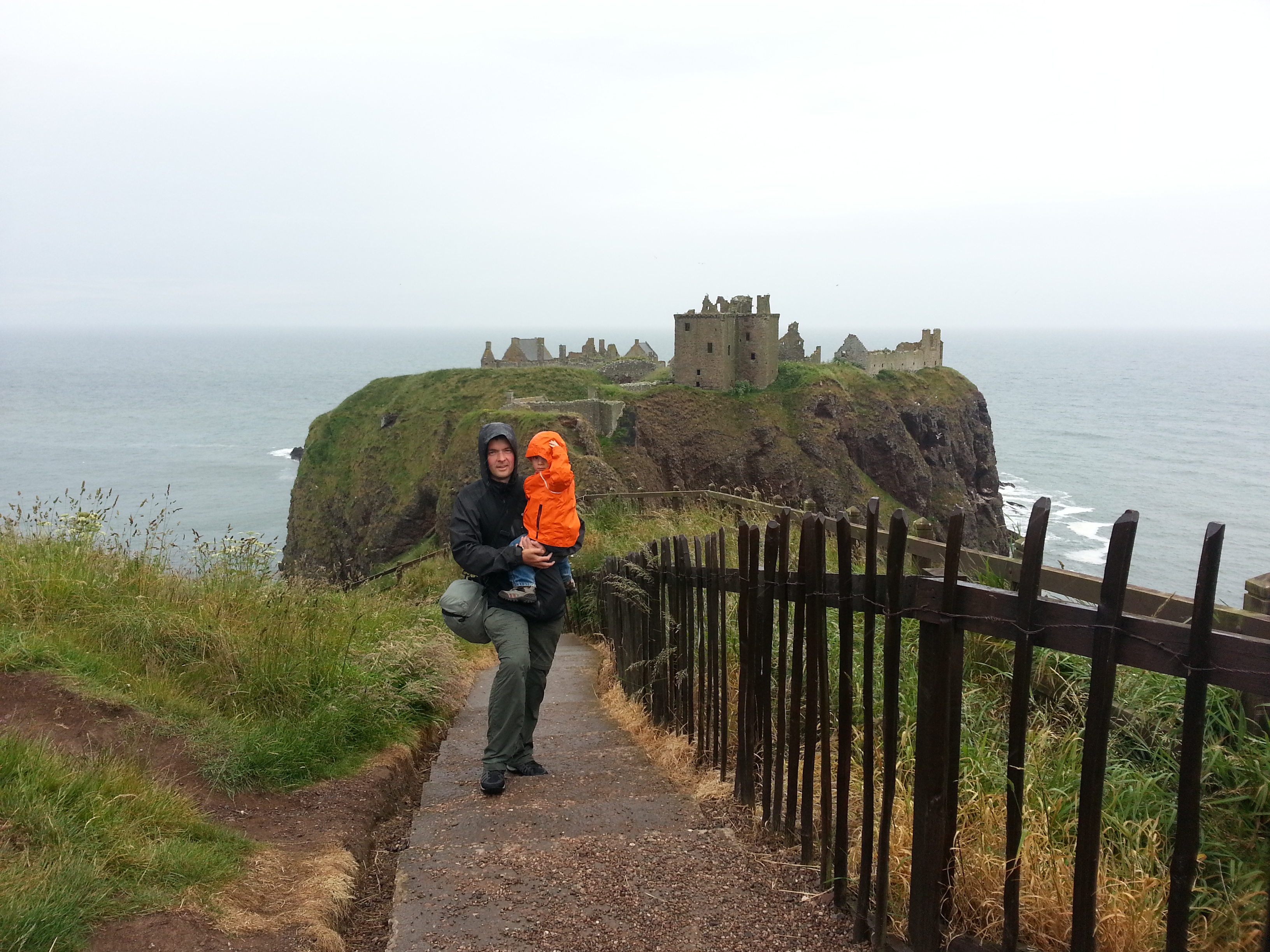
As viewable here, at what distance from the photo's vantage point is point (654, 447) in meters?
62.1

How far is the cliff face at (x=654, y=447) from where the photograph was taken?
58438 millimetres

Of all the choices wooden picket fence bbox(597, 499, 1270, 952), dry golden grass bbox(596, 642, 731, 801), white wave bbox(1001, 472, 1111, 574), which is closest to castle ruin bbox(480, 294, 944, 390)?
white wave bbox(1001, 472, 1111, 574)

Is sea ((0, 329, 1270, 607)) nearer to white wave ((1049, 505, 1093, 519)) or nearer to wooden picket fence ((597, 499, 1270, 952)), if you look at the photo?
white wave ((1049, 505, 1093, 519))

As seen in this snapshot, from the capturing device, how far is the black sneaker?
218 inches

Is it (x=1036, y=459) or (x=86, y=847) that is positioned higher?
(x=86, y=847)

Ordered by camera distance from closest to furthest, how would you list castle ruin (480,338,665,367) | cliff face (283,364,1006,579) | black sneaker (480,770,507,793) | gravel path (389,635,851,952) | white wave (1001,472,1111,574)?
gravel path (389,635,851,952) < black sneaker (480,770,507,793) < white wave (1001,472,1111,574) < cliff face (283,364,1006,579) < castle ruin (480,338,665,367)

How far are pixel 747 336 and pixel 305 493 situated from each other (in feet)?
113

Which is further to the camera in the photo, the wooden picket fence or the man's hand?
the man's hand

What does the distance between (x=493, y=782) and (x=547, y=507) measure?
5.59 feet

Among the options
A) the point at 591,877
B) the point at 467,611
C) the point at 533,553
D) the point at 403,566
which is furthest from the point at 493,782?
the point at 403,566

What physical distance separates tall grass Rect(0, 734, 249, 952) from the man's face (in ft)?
8.10

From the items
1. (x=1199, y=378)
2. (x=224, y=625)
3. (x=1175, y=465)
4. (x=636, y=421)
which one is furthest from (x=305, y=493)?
(x=1199, y=378)

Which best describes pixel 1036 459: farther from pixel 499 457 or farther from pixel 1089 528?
pixel 499 457

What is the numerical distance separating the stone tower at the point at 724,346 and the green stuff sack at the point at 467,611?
6191 cm
